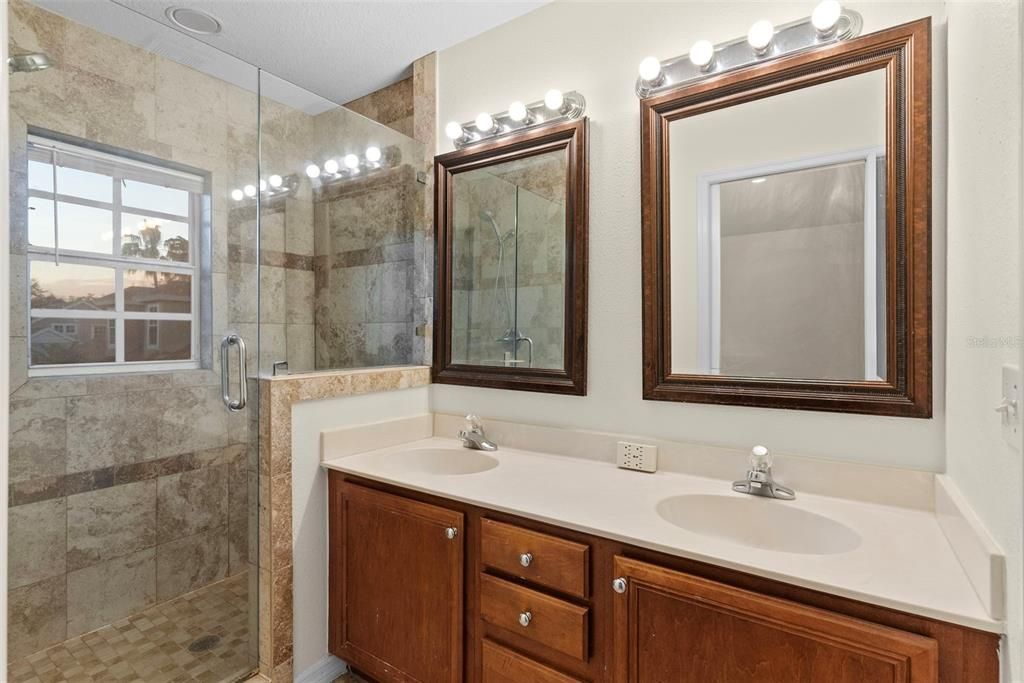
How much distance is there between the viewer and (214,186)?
1911 millimetres

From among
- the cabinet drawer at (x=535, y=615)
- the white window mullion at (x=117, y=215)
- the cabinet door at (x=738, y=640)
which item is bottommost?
the cabinet drawer at (x=535, y=615)

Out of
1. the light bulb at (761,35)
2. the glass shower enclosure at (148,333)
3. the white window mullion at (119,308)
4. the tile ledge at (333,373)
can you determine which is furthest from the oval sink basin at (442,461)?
the light bulb at (761,35)

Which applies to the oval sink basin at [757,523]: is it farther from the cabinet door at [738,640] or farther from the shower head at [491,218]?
the shower head at [491,218]

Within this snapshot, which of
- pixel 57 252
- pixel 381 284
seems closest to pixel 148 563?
pixel 57 252

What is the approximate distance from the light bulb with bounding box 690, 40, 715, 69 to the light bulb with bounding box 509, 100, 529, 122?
0.63 meters

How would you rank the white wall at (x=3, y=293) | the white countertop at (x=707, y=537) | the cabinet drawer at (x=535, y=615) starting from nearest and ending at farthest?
the white wall at (x=3, y=293)
the white countertop at (x=707, y=537)
the cabinet drawer at (x=535, y=615)

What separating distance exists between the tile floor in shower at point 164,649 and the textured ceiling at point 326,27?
203 cm

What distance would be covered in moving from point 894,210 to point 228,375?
2.16 metres

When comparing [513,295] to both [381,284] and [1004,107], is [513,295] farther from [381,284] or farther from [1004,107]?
[1004,107]

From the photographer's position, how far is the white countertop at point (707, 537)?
3.10 ft

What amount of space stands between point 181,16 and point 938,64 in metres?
2.55

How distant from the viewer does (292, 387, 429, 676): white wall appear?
1782 millimetres

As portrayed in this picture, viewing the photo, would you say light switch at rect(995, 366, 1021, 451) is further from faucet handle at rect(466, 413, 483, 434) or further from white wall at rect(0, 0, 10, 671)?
faucet handle at rect(466, 413, 483, 434)

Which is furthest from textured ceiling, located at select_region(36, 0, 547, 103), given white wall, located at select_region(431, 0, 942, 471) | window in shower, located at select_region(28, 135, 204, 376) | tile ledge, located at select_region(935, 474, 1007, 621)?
tile ledge, located at select_region(935, 474, 1007, 621)
